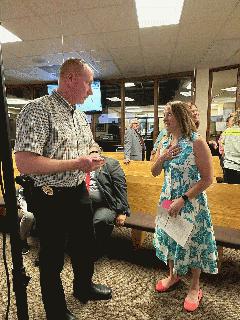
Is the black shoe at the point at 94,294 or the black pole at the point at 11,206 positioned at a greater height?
the black pole at the point at 11,206

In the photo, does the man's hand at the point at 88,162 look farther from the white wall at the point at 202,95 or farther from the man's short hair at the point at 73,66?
the white wall at the point at 202,95

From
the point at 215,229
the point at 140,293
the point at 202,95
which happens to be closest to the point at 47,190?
the point at 140,293

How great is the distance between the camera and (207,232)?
1.93m

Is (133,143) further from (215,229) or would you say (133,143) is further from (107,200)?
(215,229)

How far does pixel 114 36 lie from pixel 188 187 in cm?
420

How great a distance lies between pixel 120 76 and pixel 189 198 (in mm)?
7748

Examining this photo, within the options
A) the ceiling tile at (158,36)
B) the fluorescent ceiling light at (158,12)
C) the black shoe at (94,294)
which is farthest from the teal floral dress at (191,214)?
the ceiling tile at (158,36)

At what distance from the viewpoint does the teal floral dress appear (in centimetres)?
187

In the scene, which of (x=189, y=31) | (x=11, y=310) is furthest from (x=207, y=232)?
(x=189, y=31)

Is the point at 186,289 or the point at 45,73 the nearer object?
the point at 186,289

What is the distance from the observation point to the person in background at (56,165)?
1.48m

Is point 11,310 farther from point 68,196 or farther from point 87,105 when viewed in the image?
point 87,105

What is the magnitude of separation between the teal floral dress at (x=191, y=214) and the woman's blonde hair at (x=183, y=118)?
5 cm

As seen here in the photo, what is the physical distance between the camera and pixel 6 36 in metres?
5.03
